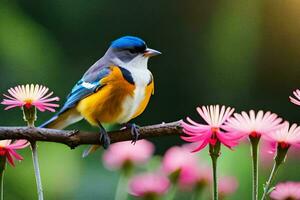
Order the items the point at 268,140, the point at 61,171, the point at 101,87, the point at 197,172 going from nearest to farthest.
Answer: the point at 268,140
the point at 197,172
the point at 101,87
the point at 61,171

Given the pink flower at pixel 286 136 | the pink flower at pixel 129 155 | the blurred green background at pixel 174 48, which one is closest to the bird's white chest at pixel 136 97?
the pink flower at pixel 129 155

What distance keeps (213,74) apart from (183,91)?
0.12 metres

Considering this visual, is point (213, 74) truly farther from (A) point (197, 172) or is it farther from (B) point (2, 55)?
(A) point (197, 172)

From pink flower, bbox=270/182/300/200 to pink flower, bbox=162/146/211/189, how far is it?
0.09 metres

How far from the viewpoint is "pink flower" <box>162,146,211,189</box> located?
56cm

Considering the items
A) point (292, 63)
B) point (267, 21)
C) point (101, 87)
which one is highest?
point (267, 21)

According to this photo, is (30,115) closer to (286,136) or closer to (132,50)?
(286,136)

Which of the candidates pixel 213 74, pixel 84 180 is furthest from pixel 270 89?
pixel 84 180

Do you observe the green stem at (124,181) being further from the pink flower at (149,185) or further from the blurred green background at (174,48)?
the blurred green background at (174,48)

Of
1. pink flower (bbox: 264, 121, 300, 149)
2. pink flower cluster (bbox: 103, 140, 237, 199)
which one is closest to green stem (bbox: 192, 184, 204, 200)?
pink flower cluster (bbox: 103, 140, 237, 199)

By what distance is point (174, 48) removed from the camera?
286 cm

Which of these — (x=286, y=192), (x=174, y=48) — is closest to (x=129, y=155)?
(x=286, y=192)

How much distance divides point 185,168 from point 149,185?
2.0 inches

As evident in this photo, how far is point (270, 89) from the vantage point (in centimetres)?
269
